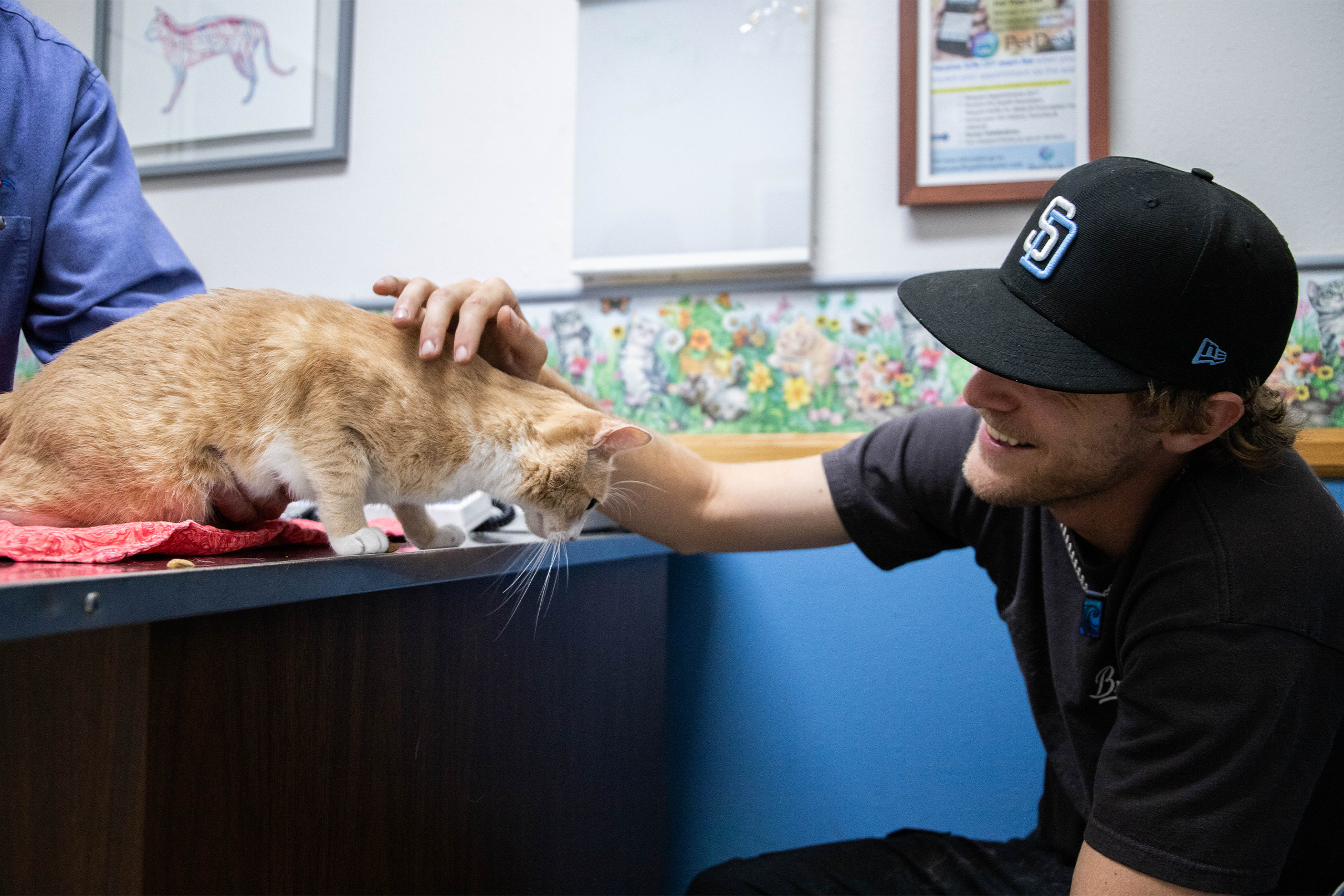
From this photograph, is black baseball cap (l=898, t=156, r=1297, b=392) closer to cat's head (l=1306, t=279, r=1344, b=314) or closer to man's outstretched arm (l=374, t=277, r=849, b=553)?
man's outstretched arm (l=374, t=277, r=849, b=553)

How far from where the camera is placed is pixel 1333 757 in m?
0.82

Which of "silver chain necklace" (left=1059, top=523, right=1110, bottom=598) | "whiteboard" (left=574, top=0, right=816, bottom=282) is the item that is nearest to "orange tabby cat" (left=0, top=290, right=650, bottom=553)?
"silver chain necklace" (left=1059, top=523, right=1110, bottom=598)

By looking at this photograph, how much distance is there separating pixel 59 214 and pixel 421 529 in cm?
58

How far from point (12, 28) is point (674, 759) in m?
1.44

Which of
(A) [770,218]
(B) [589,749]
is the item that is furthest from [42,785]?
(A) [770,218]

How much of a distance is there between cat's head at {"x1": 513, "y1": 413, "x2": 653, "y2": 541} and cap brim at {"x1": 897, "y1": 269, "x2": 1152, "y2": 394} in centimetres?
33

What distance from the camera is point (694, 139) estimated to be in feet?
5.03

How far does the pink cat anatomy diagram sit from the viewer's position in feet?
5.73

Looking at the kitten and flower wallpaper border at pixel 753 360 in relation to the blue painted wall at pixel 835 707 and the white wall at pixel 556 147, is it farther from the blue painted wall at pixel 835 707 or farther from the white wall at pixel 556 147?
the blue painted wall at pixel 835 707

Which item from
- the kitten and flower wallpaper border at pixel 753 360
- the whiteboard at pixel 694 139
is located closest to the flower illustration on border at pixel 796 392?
the kitten and flower wallpaper border at pixel 753 360

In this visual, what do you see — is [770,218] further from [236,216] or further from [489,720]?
[236,216]

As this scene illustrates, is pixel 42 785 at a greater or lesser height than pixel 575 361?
lesser

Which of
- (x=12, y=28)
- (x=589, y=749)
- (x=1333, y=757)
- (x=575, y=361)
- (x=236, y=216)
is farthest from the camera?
(x=236, y=216)

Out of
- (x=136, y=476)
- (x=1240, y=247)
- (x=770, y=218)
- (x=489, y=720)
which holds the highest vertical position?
(x=770, y=218)
